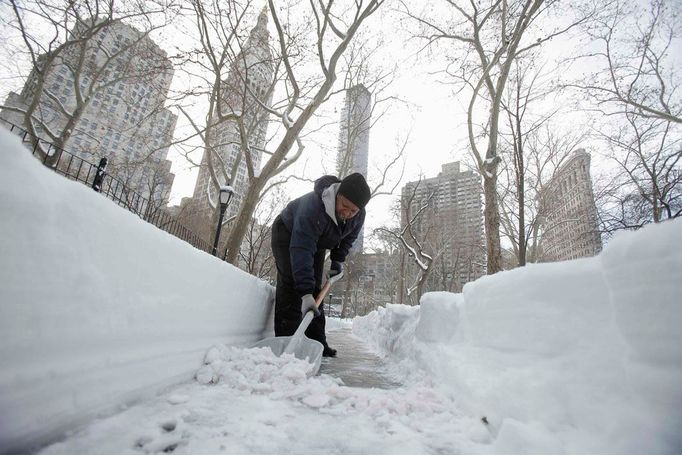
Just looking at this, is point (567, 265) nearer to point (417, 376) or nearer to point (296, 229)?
point (417, 376)

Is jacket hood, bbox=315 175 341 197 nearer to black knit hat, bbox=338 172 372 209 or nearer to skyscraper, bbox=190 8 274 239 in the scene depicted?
black knit hat, bbox=338 172 372 209

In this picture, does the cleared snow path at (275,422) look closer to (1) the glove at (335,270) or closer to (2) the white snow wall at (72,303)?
(2) the white snow wall at (72,303)

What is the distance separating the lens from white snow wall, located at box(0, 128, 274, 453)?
2.35 feet

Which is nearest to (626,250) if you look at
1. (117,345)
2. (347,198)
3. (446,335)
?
(446,335)

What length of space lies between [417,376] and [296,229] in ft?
4.78

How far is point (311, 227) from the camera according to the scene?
2.64m

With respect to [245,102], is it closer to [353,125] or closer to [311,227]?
[311,227]

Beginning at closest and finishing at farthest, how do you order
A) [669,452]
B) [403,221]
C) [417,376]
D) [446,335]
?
[669,452]
[446,335]
[417,376]
[403,221]

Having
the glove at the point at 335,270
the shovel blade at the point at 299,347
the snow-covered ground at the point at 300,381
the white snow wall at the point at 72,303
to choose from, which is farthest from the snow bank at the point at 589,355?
the glove at the point at 335,270

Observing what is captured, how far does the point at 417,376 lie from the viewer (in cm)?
216

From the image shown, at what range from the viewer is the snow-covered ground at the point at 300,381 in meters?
0.72

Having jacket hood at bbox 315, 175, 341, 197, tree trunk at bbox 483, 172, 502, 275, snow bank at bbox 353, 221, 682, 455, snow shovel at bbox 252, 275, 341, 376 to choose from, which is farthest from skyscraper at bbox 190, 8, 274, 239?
snow bank at bbox 353, 221, 682, 455

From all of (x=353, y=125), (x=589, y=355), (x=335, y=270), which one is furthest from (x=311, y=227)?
(x=353, y=125)

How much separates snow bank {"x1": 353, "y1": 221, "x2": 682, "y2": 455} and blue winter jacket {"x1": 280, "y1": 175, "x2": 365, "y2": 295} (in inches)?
57.5
